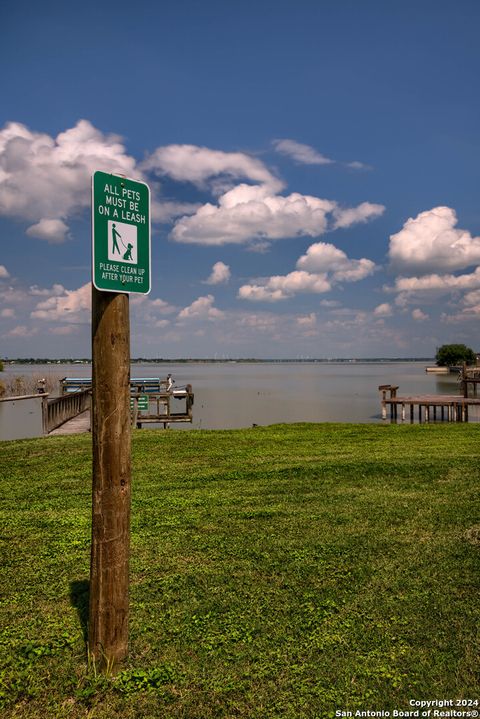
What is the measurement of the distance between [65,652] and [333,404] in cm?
3524

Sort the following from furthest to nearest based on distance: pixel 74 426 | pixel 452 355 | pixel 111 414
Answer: pixel 452 355
pixel 74 426
pixel 111 414

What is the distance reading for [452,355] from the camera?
99125 mm

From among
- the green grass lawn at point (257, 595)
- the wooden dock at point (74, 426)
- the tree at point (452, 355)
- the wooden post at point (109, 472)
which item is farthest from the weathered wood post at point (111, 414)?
the tree at point (452, 355)

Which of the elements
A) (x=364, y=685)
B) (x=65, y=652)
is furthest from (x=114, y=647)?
(x=364, y=685)

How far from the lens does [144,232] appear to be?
11.8ft

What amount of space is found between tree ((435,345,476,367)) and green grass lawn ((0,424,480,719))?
94797 mm

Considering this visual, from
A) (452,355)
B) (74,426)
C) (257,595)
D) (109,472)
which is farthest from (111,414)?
(452,355)

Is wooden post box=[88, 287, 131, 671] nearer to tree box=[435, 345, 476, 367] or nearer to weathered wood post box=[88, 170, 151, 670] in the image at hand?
weathered wood post box=[88, 170, 151, 670]

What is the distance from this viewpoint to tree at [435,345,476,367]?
96125mm

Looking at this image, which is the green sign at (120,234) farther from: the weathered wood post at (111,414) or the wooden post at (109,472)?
the wooden post at (109,472)

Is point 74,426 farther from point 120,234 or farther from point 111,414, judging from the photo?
point 120,234

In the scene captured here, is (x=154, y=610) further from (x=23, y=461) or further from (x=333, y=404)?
(x=333, y=404)

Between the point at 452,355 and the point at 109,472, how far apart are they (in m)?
104

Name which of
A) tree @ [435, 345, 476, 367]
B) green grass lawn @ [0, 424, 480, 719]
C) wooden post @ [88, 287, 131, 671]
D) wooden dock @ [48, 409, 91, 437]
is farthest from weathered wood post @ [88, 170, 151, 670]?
tree @ [435, 345, 476, 367]
